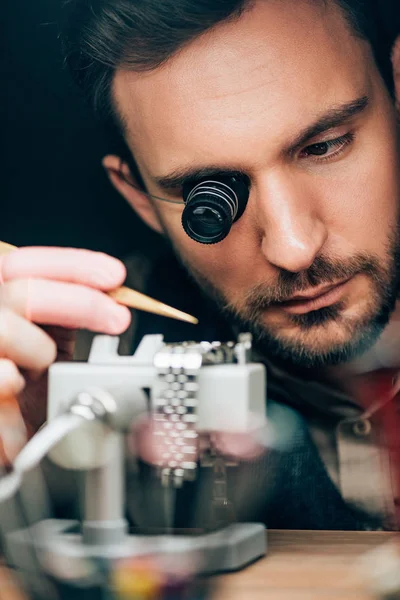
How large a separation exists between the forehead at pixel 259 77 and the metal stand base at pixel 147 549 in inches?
A: 23.1

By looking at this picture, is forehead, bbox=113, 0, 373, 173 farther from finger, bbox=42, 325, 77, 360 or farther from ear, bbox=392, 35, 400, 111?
finger, bbox=42, 325, 77, 360

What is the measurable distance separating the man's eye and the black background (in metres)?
0.35

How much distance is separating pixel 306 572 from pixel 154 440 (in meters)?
0.26

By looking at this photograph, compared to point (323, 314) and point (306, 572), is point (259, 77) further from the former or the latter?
point (306, 572)

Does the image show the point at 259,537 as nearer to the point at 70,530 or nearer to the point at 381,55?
the point at 70,530

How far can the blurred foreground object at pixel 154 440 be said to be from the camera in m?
0.99

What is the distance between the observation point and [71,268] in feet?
3.82

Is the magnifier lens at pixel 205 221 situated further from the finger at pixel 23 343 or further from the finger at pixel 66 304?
the finger at pixel 23 343

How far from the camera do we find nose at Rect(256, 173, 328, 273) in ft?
4.01

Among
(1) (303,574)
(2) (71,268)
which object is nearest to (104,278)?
(2) (71,268)

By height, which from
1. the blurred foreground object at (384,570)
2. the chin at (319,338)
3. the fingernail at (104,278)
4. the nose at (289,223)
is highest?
the nose at (289,223)

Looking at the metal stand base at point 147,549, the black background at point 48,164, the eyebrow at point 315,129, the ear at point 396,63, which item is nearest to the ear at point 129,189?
the black background at point 48,164

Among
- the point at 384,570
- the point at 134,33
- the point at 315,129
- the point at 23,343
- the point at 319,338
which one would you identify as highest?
the point at 134,33

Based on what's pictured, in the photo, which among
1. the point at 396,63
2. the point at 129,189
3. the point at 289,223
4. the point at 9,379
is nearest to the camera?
the point at 9,379
